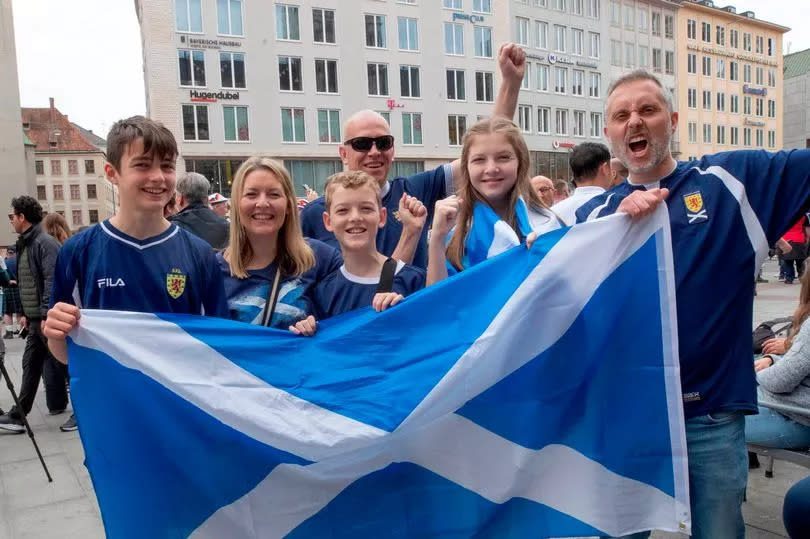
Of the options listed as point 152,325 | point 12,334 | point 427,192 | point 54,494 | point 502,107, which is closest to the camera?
point 152,325

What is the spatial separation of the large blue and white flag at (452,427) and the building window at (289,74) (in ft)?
114

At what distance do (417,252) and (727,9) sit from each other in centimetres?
6578

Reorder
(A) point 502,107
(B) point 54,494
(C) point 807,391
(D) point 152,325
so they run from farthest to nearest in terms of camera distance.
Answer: (B) point 54,494
(A) point 502,107
(C) point 807,391
(D) point 152,325

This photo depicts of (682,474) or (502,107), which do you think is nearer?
(682,474)

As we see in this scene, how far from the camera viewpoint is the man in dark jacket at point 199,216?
4.98 meters

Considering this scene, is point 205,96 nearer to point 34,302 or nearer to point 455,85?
point 455,85

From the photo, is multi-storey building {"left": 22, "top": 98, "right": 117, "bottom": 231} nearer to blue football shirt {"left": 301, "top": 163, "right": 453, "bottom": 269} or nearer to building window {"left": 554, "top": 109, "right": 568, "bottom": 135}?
building window {"left": 554, "top": 109, "right": 568, "bottom": 135}

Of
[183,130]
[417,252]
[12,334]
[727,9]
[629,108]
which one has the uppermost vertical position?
[727,9]

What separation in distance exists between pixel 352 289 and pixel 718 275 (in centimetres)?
145

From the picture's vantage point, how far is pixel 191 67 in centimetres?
3284

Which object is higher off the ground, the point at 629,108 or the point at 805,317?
the point at 629,108

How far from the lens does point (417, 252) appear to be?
3.43 meters

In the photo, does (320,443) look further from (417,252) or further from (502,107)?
(502,107)

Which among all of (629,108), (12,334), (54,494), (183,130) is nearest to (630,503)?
(629,108)
